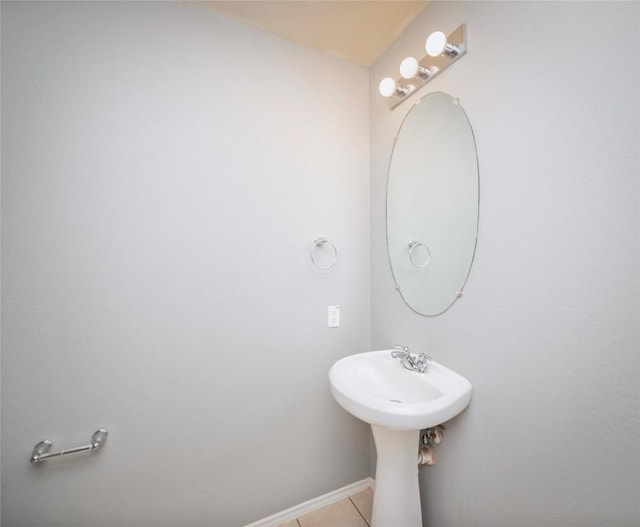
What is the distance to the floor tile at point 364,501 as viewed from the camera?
1.34 m

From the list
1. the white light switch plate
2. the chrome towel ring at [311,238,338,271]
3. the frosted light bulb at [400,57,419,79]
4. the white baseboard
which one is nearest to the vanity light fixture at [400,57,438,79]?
the frosted light bulb at [400,57,419,79]

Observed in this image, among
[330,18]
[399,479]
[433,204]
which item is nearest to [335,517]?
[399,479]

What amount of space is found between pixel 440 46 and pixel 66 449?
2085 millimetres

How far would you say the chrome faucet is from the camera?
3.56 feet

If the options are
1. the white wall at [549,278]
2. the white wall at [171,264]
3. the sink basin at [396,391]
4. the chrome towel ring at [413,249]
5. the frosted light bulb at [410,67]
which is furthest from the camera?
the chrome towel ring at [413,249]

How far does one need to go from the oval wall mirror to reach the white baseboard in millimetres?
1164

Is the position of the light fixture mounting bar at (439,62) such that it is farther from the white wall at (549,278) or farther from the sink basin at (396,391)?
the sink basin at (396,391)

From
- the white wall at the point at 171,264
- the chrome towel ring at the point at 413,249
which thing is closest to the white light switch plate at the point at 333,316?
the white wall at the point at 171,264

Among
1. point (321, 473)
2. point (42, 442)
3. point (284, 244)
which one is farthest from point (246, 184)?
point (321, 473)

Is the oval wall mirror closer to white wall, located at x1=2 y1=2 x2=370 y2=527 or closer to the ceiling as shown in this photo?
white wall, located at x1=2 y1=2 x2=370 y2=527

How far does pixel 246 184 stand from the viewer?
1.22 meters

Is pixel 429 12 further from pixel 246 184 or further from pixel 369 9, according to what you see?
pixel 246 184

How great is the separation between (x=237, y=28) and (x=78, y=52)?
68 cm

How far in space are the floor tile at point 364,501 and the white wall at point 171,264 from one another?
87 mm
